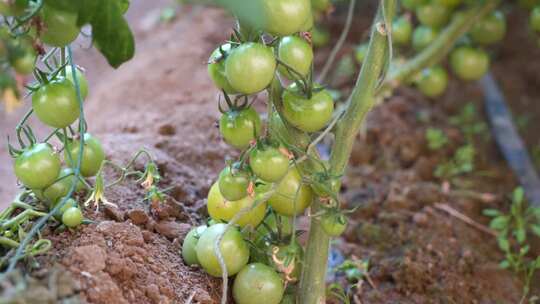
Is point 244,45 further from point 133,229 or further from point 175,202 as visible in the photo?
point 175,202

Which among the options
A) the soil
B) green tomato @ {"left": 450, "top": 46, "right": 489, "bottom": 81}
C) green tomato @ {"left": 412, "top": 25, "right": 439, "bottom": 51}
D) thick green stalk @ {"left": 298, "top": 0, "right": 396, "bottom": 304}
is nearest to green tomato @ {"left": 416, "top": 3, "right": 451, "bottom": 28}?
green tomato @ {"left": 412, "top": 25, "right": 439, "bottom": 51}

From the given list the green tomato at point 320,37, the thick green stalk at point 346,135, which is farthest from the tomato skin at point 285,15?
the green tomato at point 320,37

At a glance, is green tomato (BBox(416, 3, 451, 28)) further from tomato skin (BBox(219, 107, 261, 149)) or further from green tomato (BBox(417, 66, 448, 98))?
tomato skin (BBox(219, 107, 261, 149))

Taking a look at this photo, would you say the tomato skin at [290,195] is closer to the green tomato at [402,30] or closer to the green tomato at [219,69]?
the green tomato at [219,69]

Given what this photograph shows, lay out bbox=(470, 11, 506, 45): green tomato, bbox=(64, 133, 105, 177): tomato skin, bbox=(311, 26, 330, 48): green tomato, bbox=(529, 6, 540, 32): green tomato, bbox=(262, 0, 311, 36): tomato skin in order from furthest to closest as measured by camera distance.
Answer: bbox=(311, 26, 330, 48): green tomato < bbox=(470, 11, 506, 45): green tomato < bbox=(529, 6, 540, 32): green tomato < bbox=(64, 133, 105, 177): tomato skin < bbox=(262, 0, 311, 36): tomato skin

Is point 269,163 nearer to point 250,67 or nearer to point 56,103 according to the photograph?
point 250,67

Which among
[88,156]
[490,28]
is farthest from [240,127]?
[490,28]
